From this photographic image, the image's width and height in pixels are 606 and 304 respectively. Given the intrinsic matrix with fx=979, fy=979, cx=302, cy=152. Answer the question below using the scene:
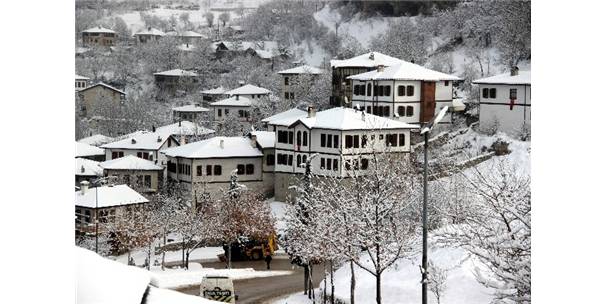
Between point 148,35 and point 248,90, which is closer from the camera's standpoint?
point 148,35

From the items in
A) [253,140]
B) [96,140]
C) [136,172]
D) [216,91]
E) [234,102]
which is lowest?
[136,172]

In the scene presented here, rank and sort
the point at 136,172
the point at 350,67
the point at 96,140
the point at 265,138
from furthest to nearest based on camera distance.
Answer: the point at 265,138, the point at 136,172, the point at 350,67, the point at 96,140

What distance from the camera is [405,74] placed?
7.64m

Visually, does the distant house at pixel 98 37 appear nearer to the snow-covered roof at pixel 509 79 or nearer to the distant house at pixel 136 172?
the distant house at pixel 136 172

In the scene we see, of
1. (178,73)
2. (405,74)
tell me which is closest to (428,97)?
(405,74)

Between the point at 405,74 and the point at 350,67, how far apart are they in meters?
0.51

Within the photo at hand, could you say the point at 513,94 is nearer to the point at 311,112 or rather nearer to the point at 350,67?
the point at 350,67

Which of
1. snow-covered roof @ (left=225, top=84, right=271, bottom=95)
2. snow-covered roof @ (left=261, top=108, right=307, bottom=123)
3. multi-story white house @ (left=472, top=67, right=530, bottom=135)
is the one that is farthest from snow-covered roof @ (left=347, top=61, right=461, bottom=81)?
snow-covered roof @ (left=261, top=108, right=307, bottom=123)

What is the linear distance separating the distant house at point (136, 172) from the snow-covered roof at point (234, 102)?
833 millimetres

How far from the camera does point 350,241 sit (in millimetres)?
6594

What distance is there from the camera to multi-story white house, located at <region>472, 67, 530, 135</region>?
195 inches

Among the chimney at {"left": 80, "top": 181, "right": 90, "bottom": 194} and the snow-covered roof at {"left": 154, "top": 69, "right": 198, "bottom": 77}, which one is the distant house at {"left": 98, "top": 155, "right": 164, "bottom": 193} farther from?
the chimney at {"left": 80, "top": 181, "right": 90, "bottom": 194}

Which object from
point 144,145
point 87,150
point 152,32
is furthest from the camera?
point 144,145
